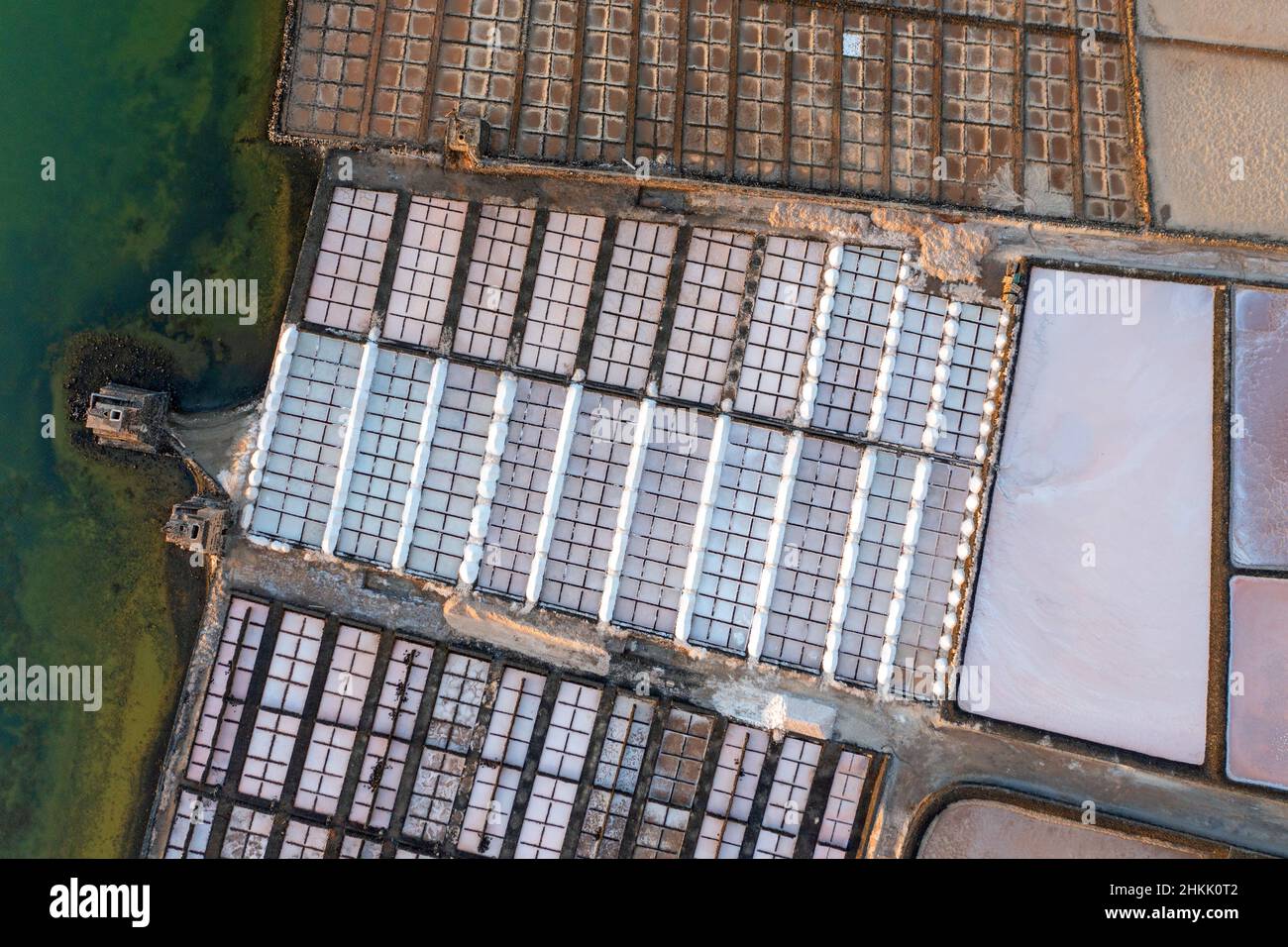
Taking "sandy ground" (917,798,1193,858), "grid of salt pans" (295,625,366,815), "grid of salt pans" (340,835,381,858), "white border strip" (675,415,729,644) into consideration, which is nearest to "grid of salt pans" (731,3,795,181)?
"white border strip" (675,415,729,644)

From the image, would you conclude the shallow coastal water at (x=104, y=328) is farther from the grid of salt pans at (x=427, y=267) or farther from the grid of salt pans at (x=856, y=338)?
the grid of salt pans at (x=856, y=338)

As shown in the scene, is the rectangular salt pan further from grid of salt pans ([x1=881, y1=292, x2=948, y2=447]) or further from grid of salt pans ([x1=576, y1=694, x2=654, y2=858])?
grid of salt pans ([x1=576, y1=694, x2=654, y2=858])

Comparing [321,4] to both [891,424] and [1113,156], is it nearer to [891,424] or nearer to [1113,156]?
[891,424]

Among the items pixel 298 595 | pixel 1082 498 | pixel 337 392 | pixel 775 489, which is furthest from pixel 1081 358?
pixel 298 595

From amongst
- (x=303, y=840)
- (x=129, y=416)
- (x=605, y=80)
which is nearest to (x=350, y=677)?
(x=303, y=840)

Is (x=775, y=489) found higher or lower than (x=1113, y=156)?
lower
